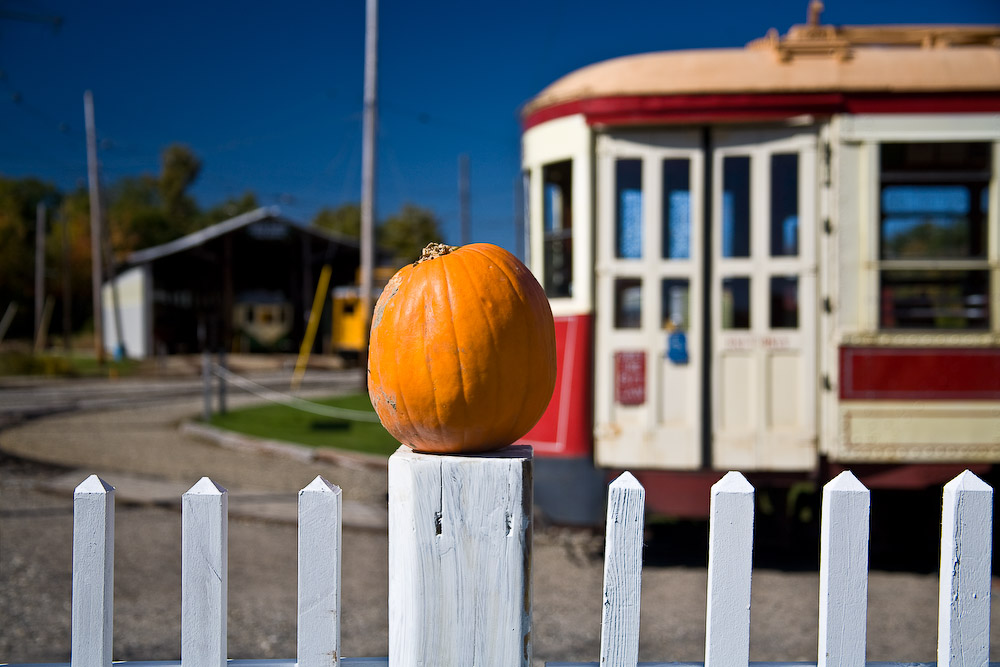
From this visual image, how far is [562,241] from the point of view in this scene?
5574mm

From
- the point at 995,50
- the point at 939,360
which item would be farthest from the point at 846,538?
the point at 995,50

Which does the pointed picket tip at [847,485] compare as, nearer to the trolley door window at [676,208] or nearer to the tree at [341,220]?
the trolley door window at [676,208]

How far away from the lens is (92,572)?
145 centimetres

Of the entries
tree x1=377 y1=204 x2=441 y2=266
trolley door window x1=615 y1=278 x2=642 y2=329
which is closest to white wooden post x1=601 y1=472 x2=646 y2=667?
trolley door window x1=615 y1=278 x2=642 y2=329

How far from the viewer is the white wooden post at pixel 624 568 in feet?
4.62

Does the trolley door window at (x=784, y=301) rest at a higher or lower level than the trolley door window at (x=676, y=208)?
lower

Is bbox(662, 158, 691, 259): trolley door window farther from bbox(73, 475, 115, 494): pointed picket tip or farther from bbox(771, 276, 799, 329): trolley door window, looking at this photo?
bbox(73, 475, 115, 494): pointed picket tip

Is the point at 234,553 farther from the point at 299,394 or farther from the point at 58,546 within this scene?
the point at 299,394

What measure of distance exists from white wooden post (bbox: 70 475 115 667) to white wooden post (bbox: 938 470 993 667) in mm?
1518

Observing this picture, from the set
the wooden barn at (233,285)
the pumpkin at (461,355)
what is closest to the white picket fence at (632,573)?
the pumpkin at (461,355)

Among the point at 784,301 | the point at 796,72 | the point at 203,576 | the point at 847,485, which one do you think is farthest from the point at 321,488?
the point at 796,72

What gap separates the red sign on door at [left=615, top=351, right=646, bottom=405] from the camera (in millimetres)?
5059

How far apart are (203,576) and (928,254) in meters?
5.14

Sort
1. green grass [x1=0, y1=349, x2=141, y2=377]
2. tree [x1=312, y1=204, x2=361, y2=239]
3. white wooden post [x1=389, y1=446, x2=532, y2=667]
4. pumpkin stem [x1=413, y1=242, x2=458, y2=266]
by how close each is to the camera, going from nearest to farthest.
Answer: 1. white wooden post [x1=389, y1=446, x2=532, y2=667]
2. pumpkin stem [x1=413, y1=242, x2=458, y2=266]
3. green grass [x1=0, y1=349, x2=141, y2=377]
4. tree [x1=312, y1=204, x2=361, y2=239]
